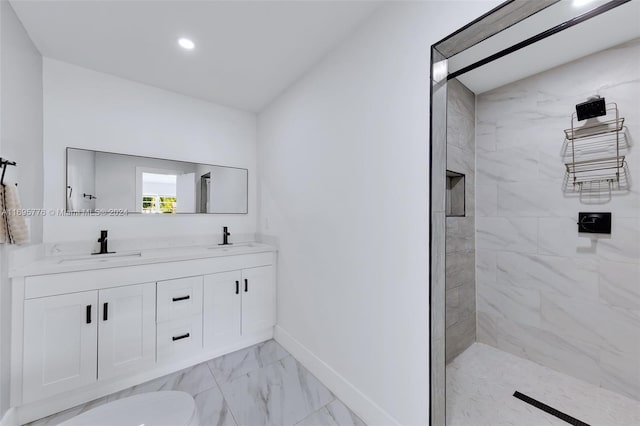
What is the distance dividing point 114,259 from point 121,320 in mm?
482

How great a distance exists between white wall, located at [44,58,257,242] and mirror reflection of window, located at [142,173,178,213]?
3.8 inches

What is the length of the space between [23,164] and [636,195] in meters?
4.20

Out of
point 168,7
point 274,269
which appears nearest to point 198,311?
point 274,269

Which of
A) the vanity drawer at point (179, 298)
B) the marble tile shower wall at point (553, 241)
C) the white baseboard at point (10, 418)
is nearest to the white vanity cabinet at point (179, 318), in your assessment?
the vanity drawer at point (179, 298)

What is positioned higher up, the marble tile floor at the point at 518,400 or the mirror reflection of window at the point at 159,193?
the mirror reflection of window at the point at 159,193

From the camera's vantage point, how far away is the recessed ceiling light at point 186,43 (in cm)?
183

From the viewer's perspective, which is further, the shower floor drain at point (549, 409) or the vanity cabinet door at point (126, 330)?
the vanity cabinet door at point (126, 330)

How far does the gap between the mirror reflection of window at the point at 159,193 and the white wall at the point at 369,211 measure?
1237 mm

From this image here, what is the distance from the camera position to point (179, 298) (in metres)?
2.13

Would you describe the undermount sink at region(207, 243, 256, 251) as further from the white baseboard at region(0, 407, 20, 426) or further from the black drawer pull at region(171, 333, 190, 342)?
the white baseboard at region(0, 407, 20, 426)

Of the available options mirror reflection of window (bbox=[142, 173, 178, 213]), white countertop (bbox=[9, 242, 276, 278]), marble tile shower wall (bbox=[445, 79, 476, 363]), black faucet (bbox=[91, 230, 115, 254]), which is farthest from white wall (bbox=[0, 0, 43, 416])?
marble tile shower wall (bbox=[445, 79, 476, 363])

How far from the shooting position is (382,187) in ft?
5.09

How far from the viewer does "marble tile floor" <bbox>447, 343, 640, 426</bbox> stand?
1614 millimetres

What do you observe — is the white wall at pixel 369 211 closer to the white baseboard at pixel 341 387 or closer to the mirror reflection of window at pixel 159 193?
the white baseboard at pixel 341 387
